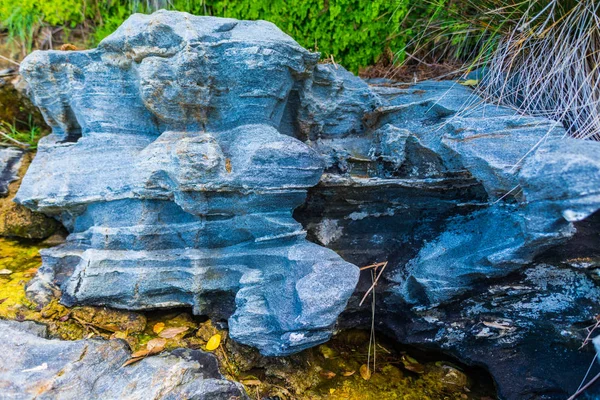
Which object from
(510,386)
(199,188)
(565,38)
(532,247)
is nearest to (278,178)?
(199,188)

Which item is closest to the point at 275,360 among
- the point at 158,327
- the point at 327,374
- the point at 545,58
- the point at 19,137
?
the point at 327,374

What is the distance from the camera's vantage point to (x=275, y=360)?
8.99ft

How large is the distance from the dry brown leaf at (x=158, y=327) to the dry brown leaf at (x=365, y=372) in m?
1.34

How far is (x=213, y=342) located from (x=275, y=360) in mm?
404

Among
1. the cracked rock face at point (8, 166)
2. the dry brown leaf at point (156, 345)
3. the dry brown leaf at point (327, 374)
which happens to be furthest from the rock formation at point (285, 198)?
the cracked rock face at point (8, 166)

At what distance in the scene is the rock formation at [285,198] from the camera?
2.51m

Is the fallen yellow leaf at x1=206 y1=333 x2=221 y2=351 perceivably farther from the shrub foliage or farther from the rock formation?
the shrub foliage

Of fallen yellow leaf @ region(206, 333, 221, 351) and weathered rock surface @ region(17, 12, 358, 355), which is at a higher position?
weathered rock surface @ region(17, 12, 358, 355)

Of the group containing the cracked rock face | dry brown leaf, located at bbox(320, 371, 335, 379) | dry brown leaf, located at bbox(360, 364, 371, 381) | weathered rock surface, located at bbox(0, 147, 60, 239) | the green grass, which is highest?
the green grass

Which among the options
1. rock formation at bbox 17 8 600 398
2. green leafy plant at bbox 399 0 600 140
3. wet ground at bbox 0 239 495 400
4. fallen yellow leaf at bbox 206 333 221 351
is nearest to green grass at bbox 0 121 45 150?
rock formation at bbox 17 8 600 398

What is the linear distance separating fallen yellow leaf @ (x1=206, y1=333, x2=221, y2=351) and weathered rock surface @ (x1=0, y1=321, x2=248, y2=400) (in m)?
0.09

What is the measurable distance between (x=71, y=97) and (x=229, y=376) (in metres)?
2.11

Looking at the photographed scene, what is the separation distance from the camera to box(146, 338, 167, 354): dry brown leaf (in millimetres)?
2570

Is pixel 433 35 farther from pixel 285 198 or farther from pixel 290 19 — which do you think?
pixel 285 198
